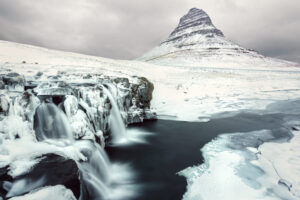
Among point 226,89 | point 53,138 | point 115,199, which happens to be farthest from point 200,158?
point 226,89

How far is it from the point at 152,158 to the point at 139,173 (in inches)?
51.2

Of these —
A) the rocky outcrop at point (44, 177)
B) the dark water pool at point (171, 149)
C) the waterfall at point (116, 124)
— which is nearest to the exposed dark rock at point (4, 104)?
the rocky outcrop at point (44, 177)

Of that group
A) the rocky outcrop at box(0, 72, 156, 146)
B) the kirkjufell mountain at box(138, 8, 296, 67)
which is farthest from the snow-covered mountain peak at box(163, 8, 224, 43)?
the rocky outcrop at box(0, 72, 156, 146)

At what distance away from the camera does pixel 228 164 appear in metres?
6.23

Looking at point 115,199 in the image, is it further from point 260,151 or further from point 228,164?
point 260,151

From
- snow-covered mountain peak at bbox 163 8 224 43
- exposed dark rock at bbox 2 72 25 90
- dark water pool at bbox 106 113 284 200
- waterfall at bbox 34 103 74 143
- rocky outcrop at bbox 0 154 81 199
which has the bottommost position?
dark water pool at bbox 106 113 284 200

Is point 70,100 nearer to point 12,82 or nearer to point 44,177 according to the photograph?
point 12,82

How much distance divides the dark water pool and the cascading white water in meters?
1.25

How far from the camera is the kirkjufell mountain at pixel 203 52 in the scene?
69.5 metres

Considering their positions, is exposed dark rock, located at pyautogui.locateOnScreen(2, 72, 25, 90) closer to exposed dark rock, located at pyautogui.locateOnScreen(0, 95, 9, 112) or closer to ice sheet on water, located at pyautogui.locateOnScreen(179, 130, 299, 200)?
exposed dark rock, located at pyautogui.locateOnScreen(0, 95, 9, 112)

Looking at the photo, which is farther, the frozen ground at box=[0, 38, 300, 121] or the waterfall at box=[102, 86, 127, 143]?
the frozen ground at box=[0, 38, 300, 121]

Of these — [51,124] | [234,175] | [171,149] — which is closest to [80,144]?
[51,124]

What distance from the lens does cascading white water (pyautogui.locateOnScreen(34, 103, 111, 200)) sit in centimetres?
476

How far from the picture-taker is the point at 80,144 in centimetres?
562
